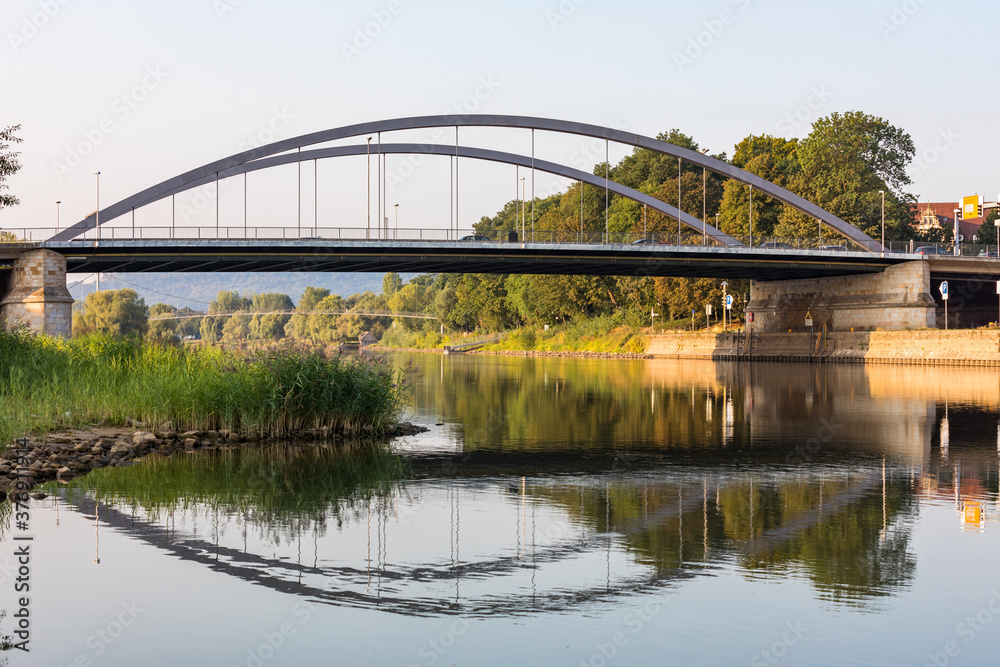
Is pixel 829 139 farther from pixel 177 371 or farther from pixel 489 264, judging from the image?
pixel 177 371

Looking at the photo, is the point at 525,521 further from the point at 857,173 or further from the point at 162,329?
the point at 162,329

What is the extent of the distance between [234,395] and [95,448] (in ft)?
11.0

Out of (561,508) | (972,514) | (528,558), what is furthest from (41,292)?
(972,514)

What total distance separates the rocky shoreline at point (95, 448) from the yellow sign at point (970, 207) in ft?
275

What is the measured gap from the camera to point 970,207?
91.4 metres

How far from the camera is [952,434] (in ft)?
64.8

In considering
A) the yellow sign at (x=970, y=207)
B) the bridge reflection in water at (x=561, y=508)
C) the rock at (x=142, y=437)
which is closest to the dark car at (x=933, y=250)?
the yellow sign at (x=970, y=207)

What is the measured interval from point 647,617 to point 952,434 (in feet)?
48.4

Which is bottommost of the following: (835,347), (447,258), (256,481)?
(256,481)

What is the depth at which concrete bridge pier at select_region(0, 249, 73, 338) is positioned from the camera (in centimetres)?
5741

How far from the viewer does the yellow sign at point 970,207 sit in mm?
89562

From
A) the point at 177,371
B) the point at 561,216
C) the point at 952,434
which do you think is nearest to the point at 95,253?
the point at 177,371

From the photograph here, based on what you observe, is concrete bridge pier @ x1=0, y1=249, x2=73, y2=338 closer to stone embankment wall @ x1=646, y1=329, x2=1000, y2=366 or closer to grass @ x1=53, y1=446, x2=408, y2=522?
grass @ x1=53, y1=446, x2=408, y2=522

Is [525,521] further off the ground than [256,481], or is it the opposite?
[256,481]
